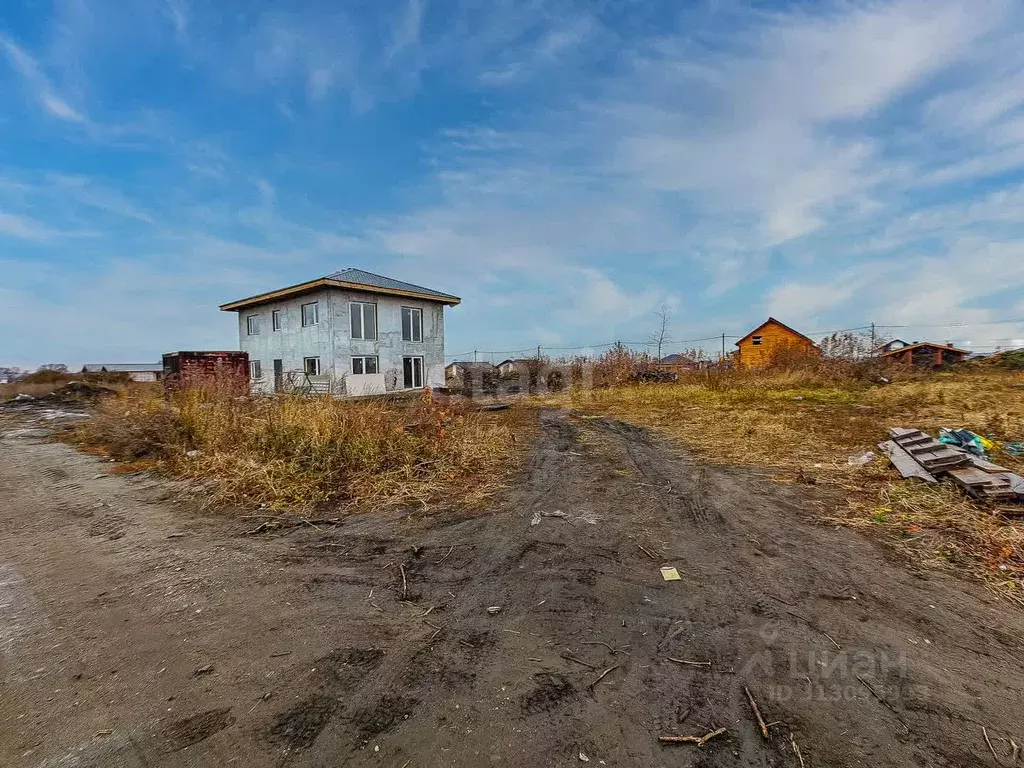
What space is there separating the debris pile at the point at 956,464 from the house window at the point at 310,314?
1819 centimetres

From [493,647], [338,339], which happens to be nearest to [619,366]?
[338,339]

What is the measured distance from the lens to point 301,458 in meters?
5.43

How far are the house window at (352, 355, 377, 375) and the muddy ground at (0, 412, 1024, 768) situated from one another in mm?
14290

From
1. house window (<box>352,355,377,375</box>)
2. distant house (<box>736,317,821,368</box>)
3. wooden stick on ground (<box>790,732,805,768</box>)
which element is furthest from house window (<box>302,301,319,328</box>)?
distant house (<box>736,317,821,368</box>)

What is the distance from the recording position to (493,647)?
225 cm

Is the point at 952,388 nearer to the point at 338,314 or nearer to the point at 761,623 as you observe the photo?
the point at 761,623

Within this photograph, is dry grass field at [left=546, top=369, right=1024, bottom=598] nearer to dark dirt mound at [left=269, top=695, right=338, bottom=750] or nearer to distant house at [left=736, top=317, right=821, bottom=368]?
dark dirt mound at [left=269, top=695, right=338, bottom=750]

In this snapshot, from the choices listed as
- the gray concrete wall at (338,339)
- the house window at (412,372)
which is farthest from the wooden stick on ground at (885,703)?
the house window at (412,372)

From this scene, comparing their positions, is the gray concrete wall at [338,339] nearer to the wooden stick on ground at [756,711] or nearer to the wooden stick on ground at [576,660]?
the wooden stick on ground at [576,660]

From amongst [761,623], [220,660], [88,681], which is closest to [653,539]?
[761,623]

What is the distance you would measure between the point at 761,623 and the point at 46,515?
21.2ft

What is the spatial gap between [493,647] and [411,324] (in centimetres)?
1898

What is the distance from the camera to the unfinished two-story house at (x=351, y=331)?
17.5 meters

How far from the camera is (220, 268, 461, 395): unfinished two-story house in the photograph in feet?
57.5
